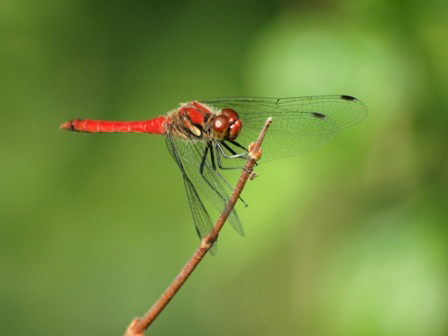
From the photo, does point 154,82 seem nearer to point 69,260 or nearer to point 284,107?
point 284,107

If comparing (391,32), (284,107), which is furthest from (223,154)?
(391,32)

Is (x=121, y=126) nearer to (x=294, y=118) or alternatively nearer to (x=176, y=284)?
(x=294, y=118)

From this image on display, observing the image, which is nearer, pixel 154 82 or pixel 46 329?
pixel 154 82

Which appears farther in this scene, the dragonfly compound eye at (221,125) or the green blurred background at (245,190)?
the dragonfly compound eye at (221,125)

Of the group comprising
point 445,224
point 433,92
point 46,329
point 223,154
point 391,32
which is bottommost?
point 46,329

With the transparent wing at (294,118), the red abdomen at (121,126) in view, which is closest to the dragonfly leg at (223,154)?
the transparent wing at (294,118)

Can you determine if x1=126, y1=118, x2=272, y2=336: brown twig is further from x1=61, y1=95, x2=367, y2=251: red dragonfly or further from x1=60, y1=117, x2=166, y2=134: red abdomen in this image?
x1=60, y1=117, x2=166, y2=134: red abdomen

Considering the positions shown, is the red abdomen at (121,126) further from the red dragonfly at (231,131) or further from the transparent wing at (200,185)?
the transparent wing at (200,185)

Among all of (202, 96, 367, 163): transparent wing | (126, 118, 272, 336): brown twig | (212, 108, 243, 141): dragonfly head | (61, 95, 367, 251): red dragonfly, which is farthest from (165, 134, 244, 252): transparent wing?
(126, 118, 272, 336): brown twig

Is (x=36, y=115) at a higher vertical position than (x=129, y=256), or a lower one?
higher
